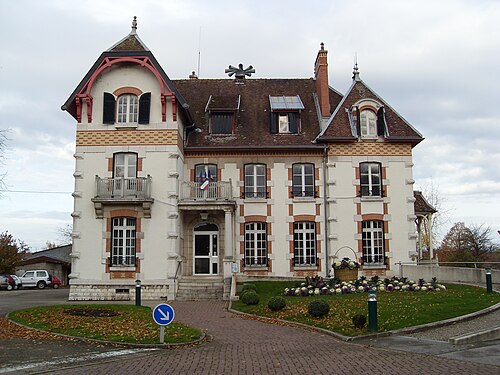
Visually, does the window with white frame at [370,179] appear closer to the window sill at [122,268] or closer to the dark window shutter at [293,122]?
the dark window shutter at [293,122]

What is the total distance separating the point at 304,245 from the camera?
27.1 meters

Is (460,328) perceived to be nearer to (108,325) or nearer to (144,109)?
(108,325)

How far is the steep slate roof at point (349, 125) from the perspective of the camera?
27188 mm

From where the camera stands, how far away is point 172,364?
33.3ft

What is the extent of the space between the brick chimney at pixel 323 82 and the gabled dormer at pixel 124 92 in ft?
26.7

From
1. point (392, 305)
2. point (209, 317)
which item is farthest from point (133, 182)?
point (392, 305)


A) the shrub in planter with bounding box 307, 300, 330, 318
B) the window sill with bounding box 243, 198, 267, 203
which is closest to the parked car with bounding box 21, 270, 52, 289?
the window sill with bounding box 243, 198, 267, 203

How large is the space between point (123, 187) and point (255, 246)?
7274 millimetres

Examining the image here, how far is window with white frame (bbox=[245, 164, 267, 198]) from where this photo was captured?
27.4m

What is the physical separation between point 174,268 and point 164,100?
790cm

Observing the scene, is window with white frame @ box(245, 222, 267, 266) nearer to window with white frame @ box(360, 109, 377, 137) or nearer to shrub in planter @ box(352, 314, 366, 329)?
window with white frame @ box(360, 109, 377, 137)

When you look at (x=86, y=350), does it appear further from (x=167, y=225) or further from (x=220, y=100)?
(x=220, y=100)

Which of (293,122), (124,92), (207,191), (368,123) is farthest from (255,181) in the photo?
(124,92)

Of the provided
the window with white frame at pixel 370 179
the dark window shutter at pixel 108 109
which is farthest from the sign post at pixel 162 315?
the window with white frame at pixel 370 179
